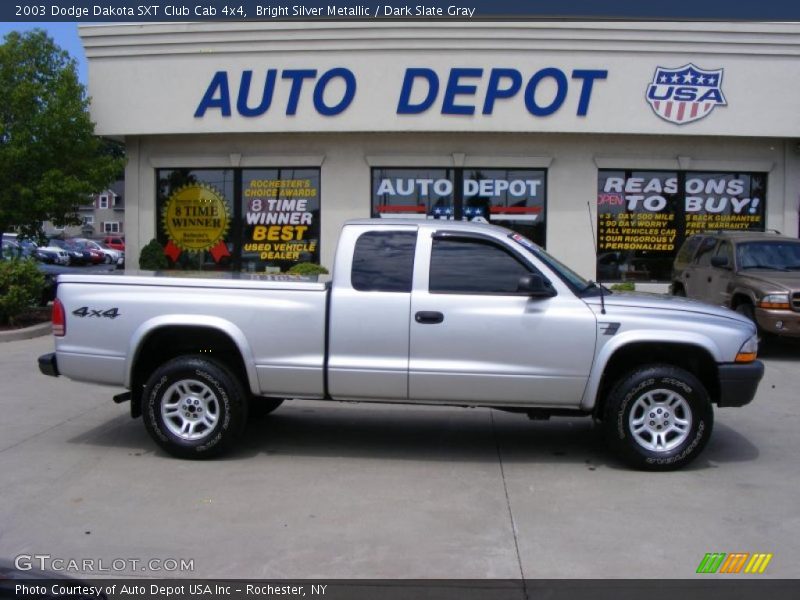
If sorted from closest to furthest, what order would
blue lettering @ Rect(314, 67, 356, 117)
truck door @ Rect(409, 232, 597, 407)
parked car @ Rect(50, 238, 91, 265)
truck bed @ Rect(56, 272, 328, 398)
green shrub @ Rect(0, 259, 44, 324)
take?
truck door @ Rect(409, 232, 597, 407)
truck bed @ Rect(56, 272, 328, 398)
green shrub @ Rect(0, 259, 44, 324)
blue lettering @ Rect(314, 67, 356, 117)
parked car @ Rect(50, 238, 91, 265)

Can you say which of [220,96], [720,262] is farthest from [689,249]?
[220,96]

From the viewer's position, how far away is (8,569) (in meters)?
3.01

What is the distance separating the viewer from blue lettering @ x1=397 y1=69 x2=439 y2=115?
16.2 metres

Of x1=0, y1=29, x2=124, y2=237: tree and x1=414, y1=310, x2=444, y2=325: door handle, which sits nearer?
x1=414, y1=310, x2=444, y2=325: door handle

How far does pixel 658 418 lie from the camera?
6340mm

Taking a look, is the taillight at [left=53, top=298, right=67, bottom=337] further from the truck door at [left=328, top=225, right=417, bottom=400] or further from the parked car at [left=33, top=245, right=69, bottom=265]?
the parked car at [left=33, top=245, right=69, bottom=265]

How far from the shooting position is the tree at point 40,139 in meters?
14.6

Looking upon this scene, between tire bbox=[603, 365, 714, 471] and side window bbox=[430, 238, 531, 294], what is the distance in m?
1.20

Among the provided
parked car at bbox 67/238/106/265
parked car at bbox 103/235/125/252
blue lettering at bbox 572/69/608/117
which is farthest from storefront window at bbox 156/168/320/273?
parked car at bbox 103/235/125/252

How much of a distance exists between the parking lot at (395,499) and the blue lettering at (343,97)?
31.5 ft

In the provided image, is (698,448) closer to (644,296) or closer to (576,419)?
(644,296)

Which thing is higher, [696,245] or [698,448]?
[696,245]

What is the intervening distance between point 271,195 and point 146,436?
10.9m

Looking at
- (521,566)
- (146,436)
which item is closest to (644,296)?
(521,566)
